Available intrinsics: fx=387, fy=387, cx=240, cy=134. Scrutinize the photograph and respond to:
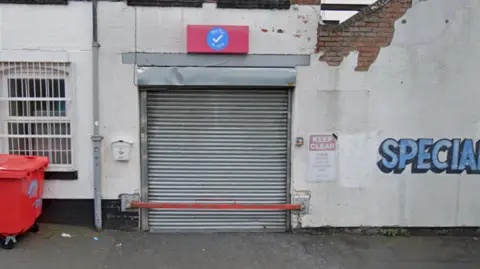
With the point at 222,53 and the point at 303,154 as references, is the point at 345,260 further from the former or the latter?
the point at 222,53

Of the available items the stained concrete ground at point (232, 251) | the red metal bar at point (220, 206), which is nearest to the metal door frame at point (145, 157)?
the red metal bar at point (220, 206)

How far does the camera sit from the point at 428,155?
5.92 metres

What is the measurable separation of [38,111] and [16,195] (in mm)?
1376

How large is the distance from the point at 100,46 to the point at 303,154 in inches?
133

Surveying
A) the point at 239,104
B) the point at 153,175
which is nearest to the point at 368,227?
the point at 239,104

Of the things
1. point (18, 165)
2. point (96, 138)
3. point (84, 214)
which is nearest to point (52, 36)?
point (96, 138)

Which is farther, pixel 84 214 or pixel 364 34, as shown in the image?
pixel 84 214

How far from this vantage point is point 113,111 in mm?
5688

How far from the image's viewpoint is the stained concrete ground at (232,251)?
4879mm

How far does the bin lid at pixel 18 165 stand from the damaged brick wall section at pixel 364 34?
4281 mm

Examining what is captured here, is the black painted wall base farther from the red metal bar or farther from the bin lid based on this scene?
the bin lid

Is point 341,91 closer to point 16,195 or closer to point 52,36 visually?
point 52,36

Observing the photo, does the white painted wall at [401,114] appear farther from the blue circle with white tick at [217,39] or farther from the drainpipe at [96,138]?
the drainpipe at [96,138]

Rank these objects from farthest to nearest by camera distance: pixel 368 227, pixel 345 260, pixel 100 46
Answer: pixel 368 227 → pixel 100 46 → pixel 345 260
